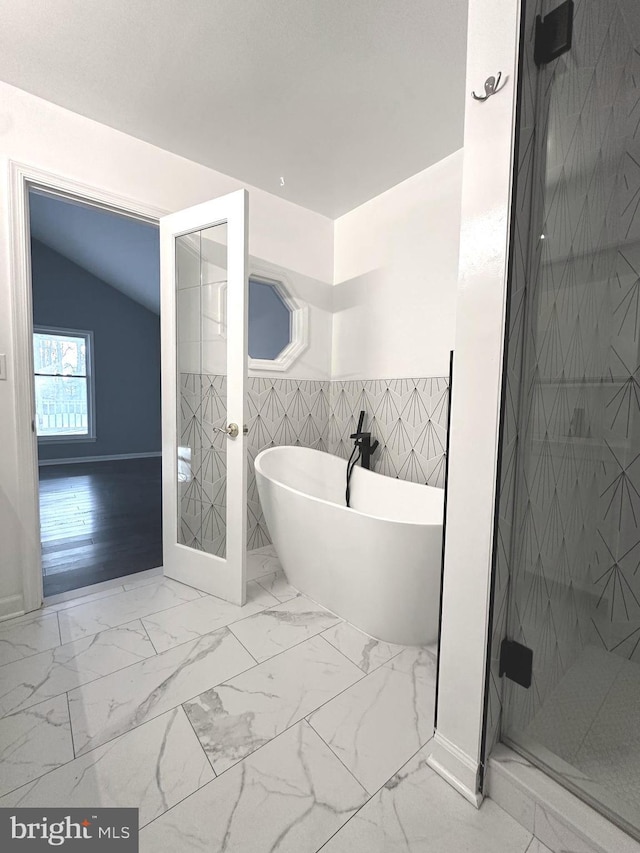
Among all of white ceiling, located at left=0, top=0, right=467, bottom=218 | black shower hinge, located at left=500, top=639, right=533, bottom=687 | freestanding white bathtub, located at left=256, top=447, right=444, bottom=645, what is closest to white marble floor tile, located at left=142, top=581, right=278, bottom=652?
freestanding white bathtub, located at left=256, top=447, right=444, bottom=645

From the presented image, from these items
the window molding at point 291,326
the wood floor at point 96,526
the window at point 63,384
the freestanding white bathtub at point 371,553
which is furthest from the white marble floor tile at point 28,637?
the window at point 63,384

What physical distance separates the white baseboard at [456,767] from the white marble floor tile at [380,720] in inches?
3.8

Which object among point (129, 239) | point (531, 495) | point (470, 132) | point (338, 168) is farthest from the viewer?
point (129, 239)

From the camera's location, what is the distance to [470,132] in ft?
3.21

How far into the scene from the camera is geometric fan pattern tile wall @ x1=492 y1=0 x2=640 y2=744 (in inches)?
39.8

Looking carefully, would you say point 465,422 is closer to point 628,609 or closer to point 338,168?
point 628,609

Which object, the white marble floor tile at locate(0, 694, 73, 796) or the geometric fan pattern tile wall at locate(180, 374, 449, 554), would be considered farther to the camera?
the geometric fan pattern tile wall at locate(180, 374, 449, 554)

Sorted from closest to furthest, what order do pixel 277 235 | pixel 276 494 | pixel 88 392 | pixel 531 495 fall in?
pixel 531 495 < pixel 276 494 < pixel 277 235 < pixel 88 392

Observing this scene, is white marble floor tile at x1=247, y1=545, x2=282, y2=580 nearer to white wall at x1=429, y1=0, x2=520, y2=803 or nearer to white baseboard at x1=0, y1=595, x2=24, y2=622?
white baseboard at x1=0, y1=595, x2=24, y2=622

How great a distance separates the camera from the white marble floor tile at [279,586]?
212cm

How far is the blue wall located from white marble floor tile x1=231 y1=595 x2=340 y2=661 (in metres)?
5.54

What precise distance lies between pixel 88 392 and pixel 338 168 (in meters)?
5.59

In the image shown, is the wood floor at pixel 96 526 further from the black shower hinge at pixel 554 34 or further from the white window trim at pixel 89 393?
the black shower hinge at pixel 554 34

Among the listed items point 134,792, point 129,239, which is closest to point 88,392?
point 129,239
